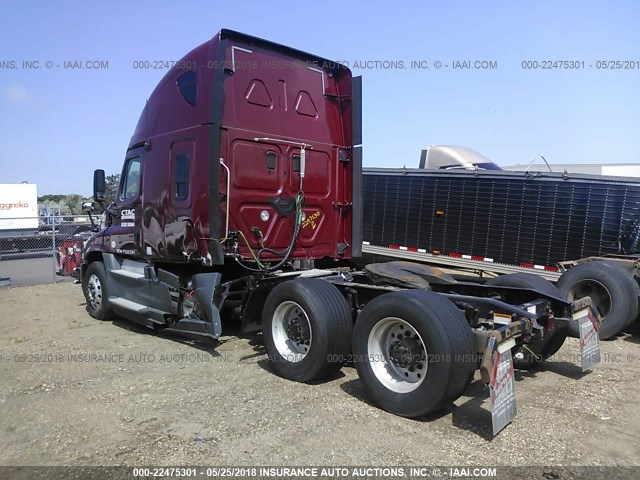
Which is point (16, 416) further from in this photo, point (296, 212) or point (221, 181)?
point (296, 212)

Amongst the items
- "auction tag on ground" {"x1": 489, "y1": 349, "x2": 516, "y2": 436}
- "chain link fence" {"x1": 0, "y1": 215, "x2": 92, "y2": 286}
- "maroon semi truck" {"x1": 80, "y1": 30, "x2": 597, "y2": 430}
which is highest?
"maroon semi truck" {"x1": 80, "y1": 30, "x2": 597, "y2": 430}

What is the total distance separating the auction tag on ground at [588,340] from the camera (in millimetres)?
5035

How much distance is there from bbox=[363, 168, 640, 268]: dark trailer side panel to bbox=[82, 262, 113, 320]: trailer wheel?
5.58m

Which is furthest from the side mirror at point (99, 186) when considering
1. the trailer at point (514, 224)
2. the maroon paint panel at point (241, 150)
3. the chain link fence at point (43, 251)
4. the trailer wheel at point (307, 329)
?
the trailer at point (514, 224)

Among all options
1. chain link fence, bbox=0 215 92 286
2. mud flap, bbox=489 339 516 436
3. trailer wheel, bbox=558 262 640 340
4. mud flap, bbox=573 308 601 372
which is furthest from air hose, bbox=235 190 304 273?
chain link fence, bbox=0 215 92 286

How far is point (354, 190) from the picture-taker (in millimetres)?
7305

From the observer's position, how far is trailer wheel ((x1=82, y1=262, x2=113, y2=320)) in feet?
26.5

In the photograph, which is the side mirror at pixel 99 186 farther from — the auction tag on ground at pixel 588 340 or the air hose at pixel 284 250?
the auction tag on ground at pixel 588 340

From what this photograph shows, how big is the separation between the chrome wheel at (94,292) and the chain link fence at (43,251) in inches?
135

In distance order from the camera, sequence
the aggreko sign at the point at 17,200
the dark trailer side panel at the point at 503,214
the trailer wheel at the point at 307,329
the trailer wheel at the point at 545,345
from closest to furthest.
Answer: the trailer wheel at the point at 307,329 < the trailer wheel at the point at 545,345 < the dark trailer side panel at the point at 503,214 < the aggreko sign at the point at 17,200

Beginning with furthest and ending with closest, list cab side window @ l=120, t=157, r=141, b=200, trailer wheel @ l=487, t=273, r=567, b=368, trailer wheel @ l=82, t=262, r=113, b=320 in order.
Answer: trailer wheel @ l=82, t=262, r=113, b=320 → cab side window @ l=120, t=157, r=141, b=200 → trailer wheel @ l=487, t=273, r=567, b=368

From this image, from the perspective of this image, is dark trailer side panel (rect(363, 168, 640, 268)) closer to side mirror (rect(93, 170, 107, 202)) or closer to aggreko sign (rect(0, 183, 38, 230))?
side mirror (rect(93, 170, 107, 202))

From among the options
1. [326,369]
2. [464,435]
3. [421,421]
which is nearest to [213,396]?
[326,369]

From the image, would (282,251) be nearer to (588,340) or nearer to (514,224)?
(588,340)
